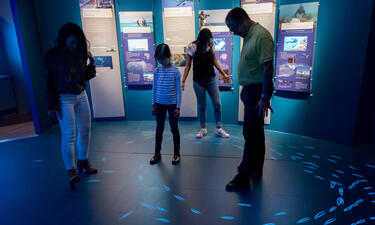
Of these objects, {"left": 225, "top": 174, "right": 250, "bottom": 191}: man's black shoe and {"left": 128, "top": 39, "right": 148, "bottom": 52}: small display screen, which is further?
{"left": 128, "top": 39, "right": 148, "bottom": 52}: small display screen

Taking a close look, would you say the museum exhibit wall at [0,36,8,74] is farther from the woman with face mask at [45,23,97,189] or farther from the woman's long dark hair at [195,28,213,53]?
the woman's long dark hair at [195,28,213,53]

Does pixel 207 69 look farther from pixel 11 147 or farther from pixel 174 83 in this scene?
pixel 11 147

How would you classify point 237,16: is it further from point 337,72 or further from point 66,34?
point 337,72

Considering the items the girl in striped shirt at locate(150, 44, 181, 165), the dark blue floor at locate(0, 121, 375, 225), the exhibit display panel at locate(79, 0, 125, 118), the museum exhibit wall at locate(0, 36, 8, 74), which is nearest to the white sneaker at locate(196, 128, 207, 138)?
the dark blue floor at locate(0, 121, 375, 225)

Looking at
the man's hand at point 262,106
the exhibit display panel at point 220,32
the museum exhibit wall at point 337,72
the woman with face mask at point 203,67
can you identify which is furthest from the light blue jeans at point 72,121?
the museum exhibit wall at point 337,72

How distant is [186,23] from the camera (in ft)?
15.7

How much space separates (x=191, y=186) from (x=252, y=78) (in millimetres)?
1343

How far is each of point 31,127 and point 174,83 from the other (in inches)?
147

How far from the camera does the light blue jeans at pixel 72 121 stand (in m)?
2.66

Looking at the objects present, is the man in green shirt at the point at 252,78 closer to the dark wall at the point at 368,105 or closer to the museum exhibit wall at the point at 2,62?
the dark wall at the point at 368,105

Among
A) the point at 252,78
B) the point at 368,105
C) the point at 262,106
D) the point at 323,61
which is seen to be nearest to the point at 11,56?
the point at 252,78

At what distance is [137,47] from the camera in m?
5.09

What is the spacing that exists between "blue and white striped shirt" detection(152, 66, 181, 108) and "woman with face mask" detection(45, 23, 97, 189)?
2.78 ft

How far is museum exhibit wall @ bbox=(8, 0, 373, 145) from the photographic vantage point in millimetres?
3576
